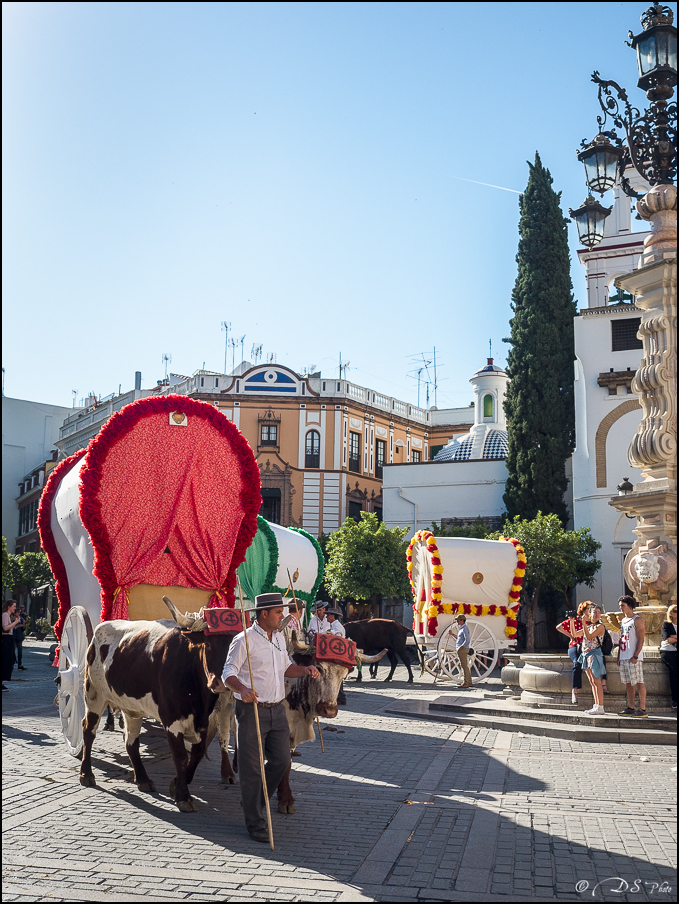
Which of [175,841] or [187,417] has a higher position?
[187,417]

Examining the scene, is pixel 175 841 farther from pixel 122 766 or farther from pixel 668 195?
pixel 668 195

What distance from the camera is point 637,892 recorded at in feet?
16.6

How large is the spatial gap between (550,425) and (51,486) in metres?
26.2

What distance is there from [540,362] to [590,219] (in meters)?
22.1

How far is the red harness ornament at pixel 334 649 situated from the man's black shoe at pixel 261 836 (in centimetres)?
150

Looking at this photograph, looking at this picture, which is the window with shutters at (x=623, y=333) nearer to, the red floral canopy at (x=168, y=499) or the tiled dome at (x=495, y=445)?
the tiled dome at (x=495, y=445)

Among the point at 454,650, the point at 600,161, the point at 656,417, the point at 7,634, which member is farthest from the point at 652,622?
the point at 7,634

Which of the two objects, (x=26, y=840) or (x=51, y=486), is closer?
(x=26, y=840)

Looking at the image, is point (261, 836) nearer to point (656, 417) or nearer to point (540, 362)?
point (656, 417)

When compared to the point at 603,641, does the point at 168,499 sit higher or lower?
higher

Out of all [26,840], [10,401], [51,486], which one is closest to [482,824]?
[26,840]

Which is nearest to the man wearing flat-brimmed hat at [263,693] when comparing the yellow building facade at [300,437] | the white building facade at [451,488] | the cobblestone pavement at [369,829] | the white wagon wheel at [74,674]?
the cobblestone pavement at [369,829]

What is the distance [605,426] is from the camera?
3203 cm

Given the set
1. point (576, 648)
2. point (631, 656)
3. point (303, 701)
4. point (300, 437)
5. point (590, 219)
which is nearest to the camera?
point (303, 701)
